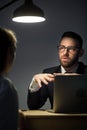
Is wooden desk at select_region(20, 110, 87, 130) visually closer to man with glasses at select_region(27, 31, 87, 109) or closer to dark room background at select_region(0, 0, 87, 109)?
man with glasses at select_region(27, 31, 87, 109)

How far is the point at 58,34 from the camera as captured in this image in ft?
14.4

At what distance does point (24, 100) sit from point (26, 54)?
0.60m

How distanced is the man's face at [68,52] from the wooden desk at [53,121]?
1.07 meters

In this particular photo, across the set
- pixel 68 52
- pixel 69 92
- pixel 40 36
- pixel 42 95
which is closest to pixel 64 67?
pixel 68 52

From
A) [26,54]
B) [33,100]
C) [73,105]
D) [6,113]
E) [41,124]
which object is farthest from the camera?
[26,54]

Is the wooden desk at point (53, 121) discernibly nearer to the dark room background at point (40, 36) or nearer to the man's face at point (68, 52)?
the man's face at point (68, 52)

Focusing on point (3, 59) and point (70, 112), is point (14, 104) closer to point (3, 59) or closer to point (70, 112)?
point (3, 59)

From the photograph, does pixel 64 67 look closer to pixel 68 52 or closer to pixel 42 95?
pixel 68 52

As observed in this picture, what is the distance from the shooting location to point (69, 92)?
88.7 inches

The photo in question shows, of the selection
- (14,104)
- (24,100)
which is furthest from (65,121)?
(24,100)

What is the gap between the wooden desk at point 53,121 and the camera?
209 centimetres

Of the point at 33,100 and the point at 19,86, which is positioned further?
the point at 19,86

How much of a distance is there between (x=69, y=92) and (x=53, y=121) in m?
0.25

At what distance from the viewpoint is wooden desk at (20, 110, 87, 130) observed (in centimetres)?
209
